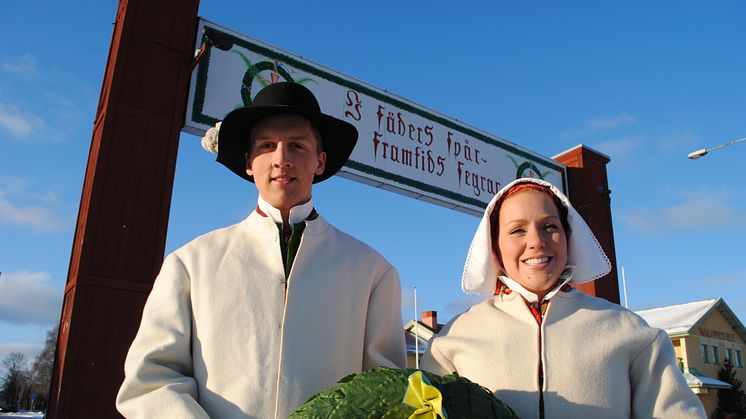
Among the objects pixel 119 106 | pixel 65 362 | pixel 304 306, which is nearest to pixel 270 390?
pixel 304 306

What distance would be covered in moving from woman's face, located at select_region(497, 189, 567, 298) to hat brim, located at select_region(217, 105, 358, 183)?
27.0 inches

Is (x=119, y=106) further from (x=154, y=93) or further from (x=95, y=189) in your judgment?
(x=95, y=189)

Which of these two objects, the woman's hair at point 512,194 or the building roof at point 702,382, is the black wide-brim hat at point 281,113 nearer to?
the woman's hair at point 512,194

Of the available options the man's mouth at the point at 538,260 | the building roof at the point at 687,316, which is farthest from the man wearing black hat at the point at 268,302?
the building roof at the point at 687,316

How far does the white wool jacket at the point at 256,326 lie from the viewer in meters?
1.80

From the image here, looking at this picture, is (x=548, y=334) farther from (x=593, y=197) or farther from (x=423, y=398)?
(x=593, y=197)

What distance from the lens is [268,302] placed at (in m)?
1.97

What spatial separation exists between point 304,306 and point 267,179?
0.46 meters

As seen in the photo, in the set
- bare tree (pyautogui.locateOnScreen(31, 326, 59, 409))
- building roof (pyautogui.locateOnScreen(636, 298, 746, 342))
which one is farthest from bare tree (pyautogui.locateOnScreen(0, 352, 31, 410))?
building roof (pyautogui.locateOnScreen(636, 298, 746, 342))

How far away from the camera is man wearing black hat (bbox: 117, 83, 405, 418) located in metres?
1.82

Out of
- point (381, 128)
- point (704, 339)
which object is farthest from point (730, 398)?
point (381, 128)

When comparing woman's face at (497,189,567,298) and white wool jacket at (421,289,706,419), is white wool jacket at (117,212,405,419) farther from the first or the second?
woman's face at (497,189,567,298)

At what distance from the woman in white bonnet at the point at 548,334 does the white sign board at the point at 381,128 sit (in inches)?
136

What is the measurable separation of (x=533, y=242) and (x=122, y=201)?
11.3 feet
